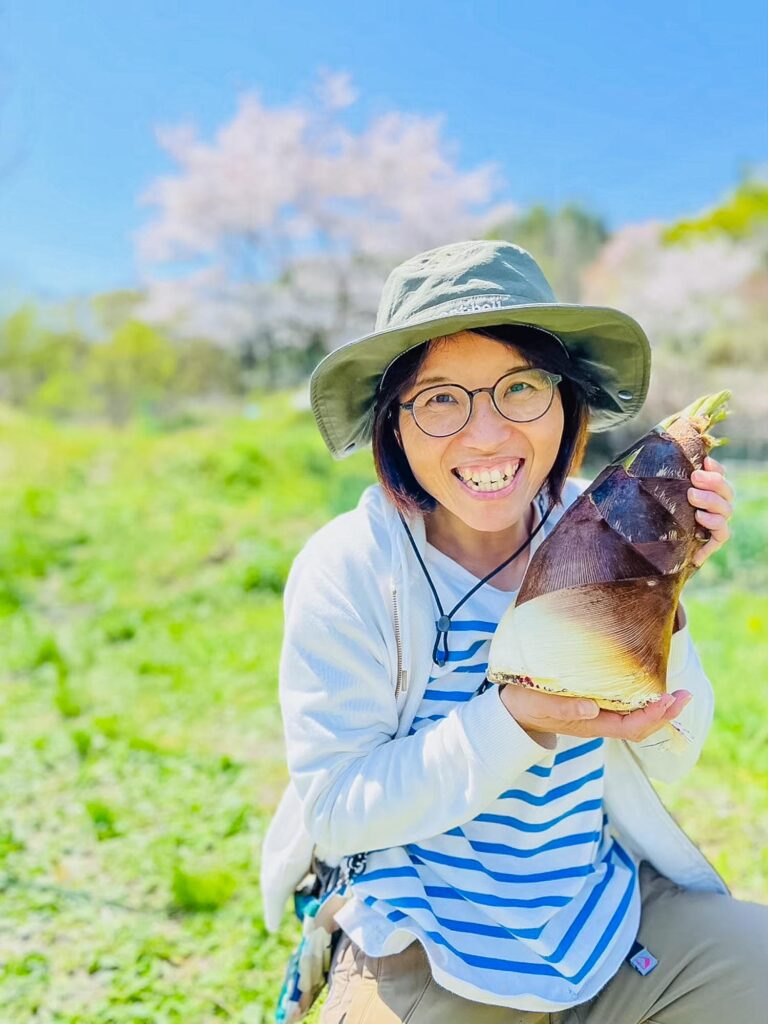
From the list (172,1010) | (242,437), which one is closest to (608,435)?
(242,437)

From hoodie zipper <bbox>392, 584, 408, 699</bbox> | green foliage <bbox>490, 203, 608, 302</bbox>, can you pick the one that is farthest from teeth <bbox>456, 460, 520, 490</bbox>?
green foliage <bbox>490, 203, 608, 302</bbox>

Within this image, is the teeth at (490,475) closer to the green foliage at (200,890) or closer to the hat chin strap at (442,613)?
the hat chin strap at (442,613)

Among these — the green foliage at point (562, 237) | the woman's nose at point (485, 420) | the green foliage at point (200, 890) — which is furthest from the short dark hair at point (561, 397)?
the green foliage at point (562, 237)

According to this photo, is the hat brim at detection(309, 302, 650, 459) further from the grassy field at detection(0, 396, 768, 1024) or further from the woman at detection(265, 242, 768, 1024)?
the grassy field at detection(0, 396, 768, 1024)

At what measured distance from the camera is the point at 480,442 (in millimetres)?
1473

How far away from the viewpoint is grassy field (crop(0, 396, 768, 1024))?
2.38 m

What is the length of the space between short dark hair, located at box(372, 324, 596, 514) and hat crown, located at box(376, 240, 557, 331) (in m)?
0.07

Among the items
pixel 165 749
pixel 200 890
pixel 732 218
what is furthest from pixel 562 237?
pixel 200 890

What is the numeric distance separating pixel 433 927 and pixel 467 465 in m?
0.82

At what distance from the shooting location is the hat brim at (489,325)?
1440mm

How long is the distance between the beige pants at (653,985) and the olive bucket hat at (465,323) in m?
1.03

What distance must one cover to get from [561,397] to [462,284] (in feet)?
1.16

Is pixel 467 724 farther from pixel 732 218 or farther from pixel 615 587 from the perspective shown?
pixel 732 218

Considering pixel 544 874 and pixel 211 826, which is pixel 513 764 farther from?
pixel 211 826
